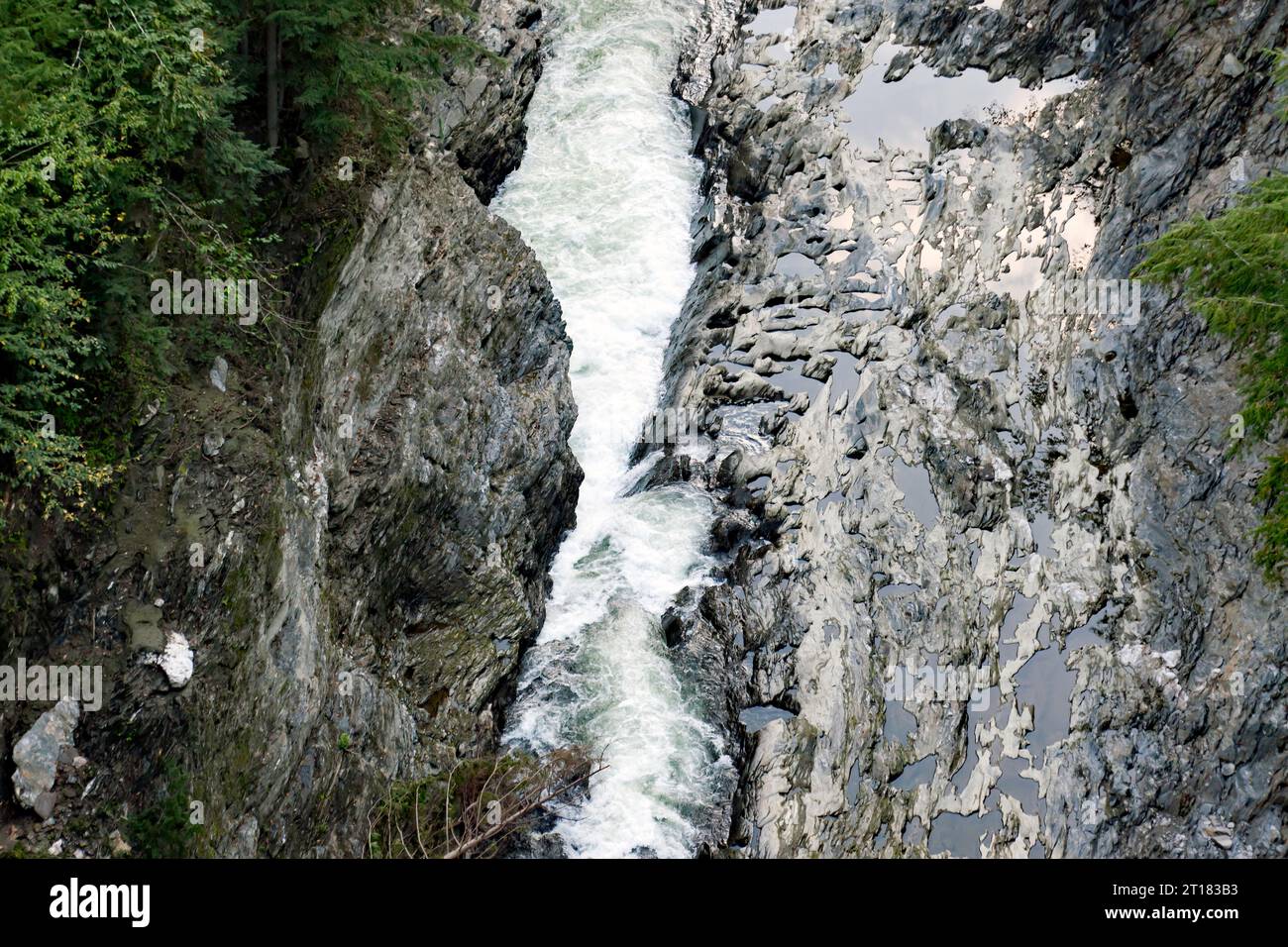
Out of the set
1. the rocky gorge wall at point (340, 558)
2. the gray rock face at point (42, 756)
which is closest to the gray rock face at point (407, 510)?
the rocky gorge wall at point (340, 558)

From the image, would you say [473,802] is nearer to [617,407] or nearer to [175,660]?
[175,660]

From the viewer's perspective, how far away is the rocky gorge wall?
34.2 feet

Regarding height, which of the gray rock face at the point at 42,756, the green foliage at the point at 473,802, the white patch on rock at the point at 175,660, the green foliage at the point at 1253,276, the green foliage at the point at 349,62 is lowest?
the green foliage at the point at 473,802

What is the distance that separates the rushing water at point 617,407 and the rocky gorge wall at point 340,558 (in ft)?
3.71

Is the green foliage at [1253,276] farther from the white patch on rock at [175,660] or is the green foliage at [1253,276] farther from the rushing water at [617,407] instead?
the white patch on rock at [175,660]

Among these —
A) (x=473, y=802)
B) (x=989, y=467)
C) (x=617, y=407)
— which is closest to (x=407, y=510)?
(x=473, y=802)

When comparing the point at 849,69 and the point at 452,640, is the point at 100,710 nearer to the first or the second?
the point at 452,640

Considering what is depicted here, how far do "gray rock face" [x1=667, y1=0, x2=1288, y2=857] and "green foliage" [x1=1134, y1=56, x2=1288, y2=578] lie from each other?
466 centimetres

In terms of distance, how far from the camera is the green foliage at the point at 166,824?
984 centimetres

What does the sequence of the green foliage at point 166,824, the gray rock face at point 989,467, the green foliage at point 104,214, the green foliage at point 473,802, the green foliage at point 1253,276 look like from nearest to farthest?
the green foliage at point 104,214, the green foliage at point 166,824, the green foliage at point 1253,276, the green foliage at point 473,802, the gray rock face at point 989,467

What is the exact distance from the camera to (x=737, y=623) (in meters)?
20.4

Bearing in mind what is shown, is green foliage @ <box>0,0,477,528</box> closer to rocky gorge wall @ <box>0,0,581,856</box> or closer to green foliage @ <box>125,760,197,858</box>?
rocky gorge wall @ <box>0,0,581,856</box>

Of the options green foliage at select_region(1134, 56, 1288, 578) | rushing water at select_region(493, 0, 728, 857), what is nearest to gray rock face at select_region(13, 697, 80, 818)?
rushing water at select_region(493, 0, 728, 857)
